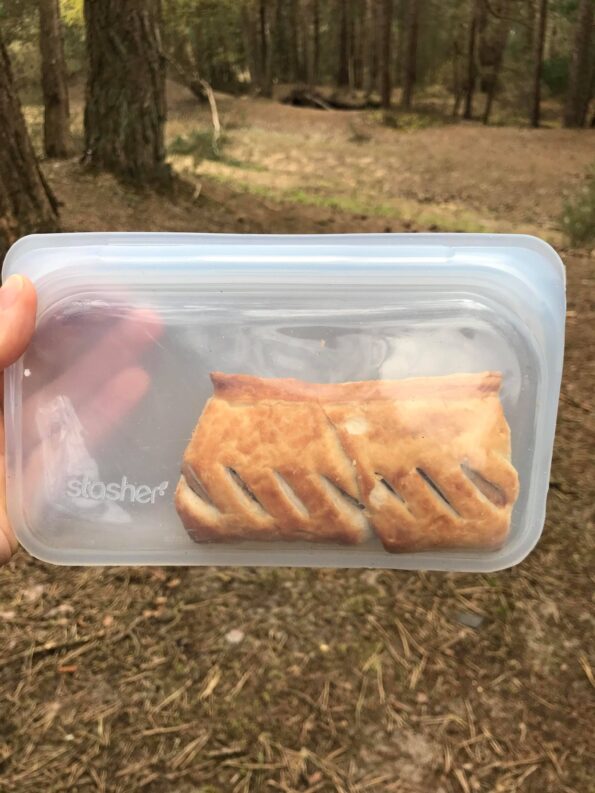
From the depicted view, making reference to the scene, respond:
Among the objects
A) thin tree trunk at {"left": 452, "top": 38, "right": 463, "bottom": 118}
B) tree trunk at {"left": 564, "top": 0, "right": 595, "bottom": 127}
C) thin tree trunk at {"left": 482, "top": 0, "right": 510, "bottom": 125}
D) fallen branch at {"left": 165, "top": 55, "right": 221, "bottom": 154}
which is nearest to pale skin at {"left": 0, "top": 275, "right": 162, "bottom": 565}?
fallen branch at {"left": 165, "top": 55, "right": 221, "bottom": 154}

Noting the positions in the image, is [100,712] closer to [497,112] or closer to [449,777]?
[449,777]

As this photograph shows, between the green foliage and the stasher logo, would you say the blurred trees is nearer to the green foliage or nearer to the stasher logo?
the green foliage

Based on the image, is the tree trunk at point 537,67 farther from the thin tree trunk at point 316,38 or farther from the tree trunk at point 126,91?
the tree trunk at point 126,91

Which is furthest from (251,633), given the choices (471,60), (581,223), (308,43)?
(308,43)

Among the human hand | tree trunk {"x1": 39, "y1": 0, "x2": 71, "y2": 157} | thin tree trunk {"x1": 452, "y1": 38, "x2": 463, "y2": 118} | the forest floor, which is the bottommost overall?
thin tree trunk {"x1": 452, "y1": 38, "x2": 463, "y2": 118}

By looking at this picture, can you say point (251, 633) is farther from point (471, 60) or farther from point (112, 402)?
point (471, 60)

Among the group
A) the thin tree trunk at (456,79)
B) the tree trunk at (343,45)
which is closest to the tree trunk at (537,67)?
the thin tree trunk at (456,79)
